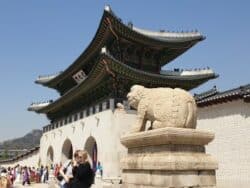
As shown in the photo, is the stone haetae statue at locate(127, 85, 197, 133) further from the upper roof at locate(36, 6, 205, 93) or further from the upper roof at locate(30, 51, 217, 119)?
the upper roof at locate(36, 6, 205, 93)

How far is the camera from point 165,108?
5.79m

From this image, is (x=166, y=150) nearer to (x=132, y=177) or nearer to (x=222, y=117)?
(x=132, y=177)

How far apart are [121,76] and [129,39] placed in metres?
4.02

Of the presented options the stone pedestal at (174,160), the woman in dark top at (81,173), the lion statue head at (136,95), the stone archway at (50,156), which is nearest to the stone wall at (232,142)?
the lion statue head at (136,95)

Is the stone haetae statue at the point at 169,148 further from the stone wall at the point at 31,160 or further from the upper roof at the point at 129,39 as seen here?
the stone wall at the point at 31,160

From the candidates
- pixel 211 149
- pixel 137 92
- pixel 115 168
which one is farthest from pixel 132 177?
pixel 115 168

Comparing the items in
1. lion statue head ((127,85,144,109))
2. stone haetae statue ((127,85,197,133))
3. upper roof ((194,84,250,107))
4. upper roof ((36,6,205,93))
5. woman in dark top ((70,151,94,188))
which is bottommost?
woman in dark top ((70,151,94,188))

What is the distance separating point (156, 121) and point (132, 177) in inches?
36.9

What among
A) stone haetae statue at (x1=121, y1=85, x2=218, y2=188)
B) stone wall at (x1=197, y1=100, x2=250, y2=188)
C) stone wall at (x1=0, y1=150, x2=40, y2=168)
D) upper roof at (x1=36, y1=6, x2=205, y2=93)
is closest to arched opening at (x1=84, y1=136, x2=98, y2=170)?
upper roof at (x1=36, y1=6, x2=205, y2=93)

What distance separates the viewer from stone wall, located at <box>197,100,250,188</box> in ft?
53.2

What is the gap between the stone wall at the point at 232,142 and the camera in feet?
53.2

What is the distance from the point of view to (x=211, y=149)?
18.3 m

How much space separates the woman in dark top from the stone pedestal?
721mm

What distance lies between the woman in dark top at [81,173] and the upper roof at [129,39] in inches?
717
